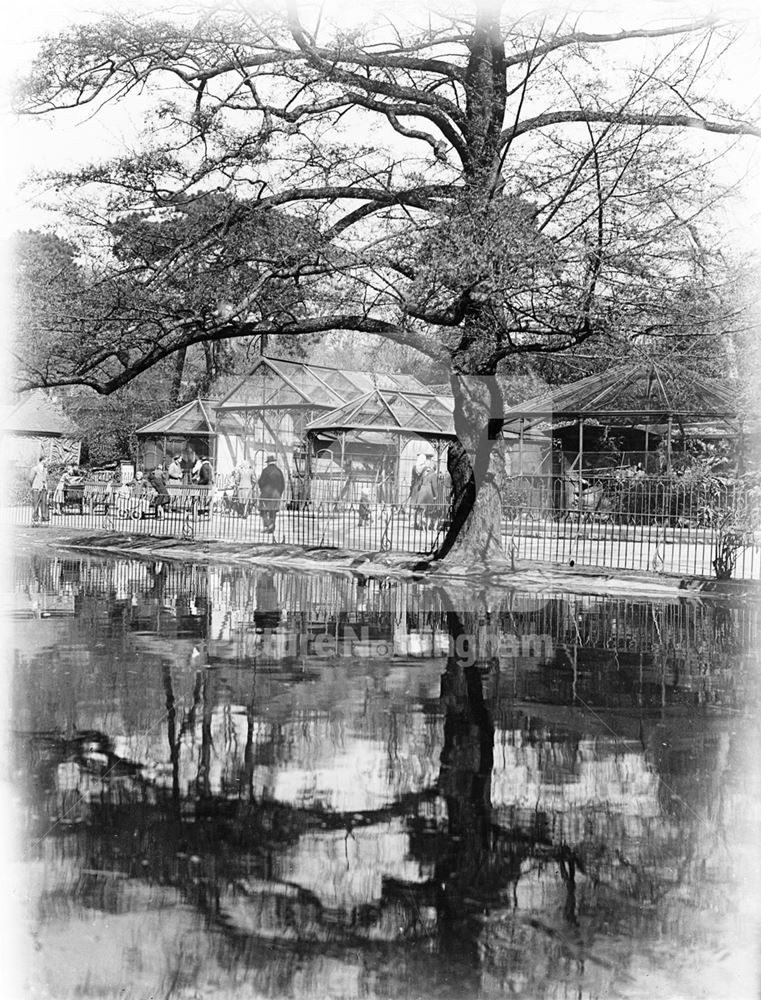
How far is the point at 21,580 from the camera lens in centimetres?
1811

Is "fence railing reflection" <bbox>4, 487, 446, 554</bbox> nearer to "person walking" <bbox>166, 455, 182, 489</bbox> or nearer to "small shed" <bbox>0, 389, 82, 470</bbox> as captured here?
"person walking" <bbox>166, 455, 182, 489</bbox>

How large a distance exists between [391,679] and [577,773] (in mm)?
3332

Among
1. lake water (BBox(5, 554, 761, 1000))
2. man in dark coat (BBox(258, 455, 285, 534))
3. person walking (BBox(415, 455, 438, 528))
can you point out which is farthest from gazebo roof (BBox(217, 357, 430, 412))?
lake water (BBox(5, 554, 761, 1000))

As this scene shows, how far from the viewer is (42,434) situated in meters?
55.9

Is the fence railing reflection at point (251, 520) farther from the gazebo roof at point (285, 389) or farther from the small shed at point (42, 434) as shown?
the small shed at point (42, 434)

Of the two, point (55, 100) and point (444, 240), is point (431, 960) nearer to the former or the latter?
point (444, 240)

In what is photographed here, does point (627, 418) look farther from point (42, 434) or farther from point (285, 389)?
point (42, 434)

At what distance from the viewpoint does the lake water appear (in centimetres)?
432

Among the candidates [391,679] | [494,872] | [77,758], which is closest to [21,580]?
[391,679]

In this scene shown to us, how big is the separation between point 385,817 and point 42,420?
53.7 metres

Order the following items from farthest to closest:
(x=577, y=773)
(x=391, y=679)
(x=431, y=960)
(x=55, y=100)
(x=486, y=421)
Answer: (x=486, y=421)
(x=55, y=100)
(x=391, y=679)
(x=577, y=773)
(x=431, y=960)

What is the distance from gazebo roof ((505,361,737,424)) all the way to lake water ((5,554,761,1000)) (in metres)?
17.1

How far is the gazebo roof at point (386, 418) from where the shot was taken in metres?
31.3

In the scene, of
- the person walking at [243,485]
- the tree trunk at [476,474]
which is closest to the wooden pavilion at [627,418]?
the tree trunk at [476,474]
